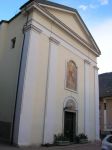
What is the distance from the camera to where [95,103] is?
63.1 feet

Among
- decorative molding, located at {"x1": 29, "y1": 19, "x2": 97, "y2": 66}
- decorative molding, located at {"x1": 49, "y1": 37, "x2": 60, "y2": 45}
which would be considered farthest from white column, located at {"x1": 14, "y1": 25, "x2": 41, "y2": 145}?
A: decorative molding, located at {"x1": 49, "y1": 37, "x2": 60, "y2": 45}

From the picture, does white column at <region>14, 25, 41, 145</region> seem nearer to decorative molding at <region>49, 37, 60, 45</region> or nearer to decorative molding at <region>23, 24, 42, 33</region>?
decorative molding at <region>23, 24, 42, 33</region>

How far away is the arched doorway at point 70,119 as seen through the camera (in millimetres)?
15247

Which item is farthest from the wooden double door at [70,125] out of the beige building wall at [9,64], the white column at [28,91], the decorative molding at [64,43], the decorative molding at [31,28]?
the decorative molding at [31,28]

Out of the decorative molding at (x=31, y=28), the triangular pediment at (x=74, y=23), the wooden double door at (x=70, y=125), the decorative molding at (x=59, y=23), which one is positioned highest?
the triangular pediment at (x=74, y=23)

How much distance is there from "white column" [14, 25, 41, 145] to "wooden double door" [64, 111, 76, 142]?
3.26 meters

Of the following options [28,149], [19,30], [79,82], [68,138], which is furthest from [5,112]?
[79,82]

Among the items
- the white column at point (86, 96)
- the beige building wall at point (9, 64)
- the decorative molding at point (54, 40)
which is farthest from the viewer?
the white column at point (86, 96)

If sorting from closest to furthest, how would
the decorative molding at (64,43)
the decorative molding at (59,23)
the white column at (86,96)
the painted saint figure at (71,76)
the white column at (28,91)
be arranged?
the white column at (28,91) < the decorative molding at (59,23) < the decorative molding at (64,43) < the painted saint figure at (71,76) < the white column at (86,96)

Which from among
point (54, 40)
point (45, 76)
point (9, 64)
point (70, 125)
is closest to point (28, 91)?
point (45, 76)

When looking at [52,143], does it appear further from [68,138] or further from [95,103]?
[95,103]

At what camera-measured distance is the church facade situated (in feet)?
40.8

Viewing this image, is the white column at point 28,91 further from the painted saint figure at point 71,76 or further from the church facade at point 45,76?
the painted saint figure at point 71,76

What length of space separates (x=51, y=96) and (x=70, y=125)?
3.25m
